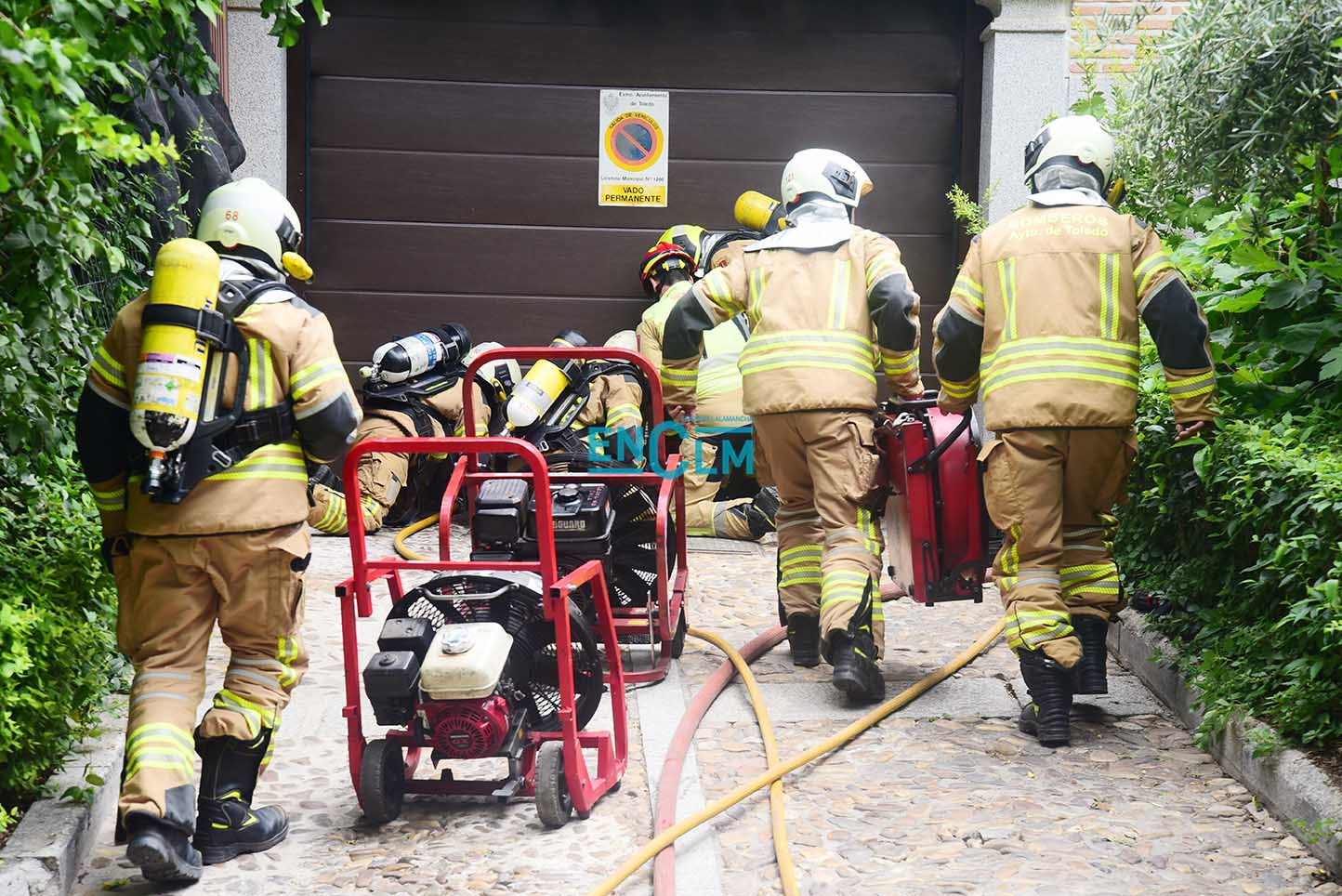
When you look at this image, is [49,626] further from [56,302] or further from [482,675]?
[482,675]

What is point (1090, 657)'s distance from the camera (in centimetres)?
490

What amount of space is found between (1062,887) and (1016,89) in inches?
263

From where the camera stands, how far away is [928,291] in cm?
986

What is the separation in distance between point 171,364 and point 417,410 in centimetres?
495

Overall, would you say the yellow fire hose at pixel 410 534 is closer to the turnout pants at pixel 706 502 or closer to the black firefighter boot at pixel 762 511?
the turnout pants at pixel 706 502

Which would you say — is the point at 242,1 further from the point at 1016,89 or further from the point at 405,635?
the point at 405,635

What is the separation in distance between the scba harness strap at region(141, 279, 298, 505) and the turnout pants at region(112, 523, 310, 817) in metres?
0.19

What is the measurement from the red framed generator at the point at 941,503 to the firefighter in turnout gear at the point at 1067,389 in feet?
0.96

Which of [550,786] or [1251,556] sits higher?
[1251,556]

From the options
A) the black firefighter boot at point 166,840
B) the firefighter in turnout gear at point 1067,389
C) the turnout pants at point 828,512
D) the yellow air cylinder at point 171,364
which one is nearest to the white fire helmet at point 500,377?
the turnout pants at point 828,512

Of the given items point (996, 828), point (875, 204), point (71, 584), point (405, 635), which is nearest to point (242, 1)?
point (875, 204)

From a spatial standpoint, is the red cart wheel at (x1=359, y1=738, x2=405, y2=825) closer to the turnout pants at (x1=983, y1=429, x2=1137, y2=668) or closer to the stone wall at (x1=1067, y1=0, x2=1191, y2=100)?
the turnout pants at (x1=983, y1=429, x2=1137, y2=668)

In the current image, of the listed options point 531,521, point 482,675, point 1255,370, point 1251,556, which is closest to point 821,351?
point 531,521

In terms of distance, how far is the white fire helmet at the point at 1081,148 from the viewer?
4918mm
